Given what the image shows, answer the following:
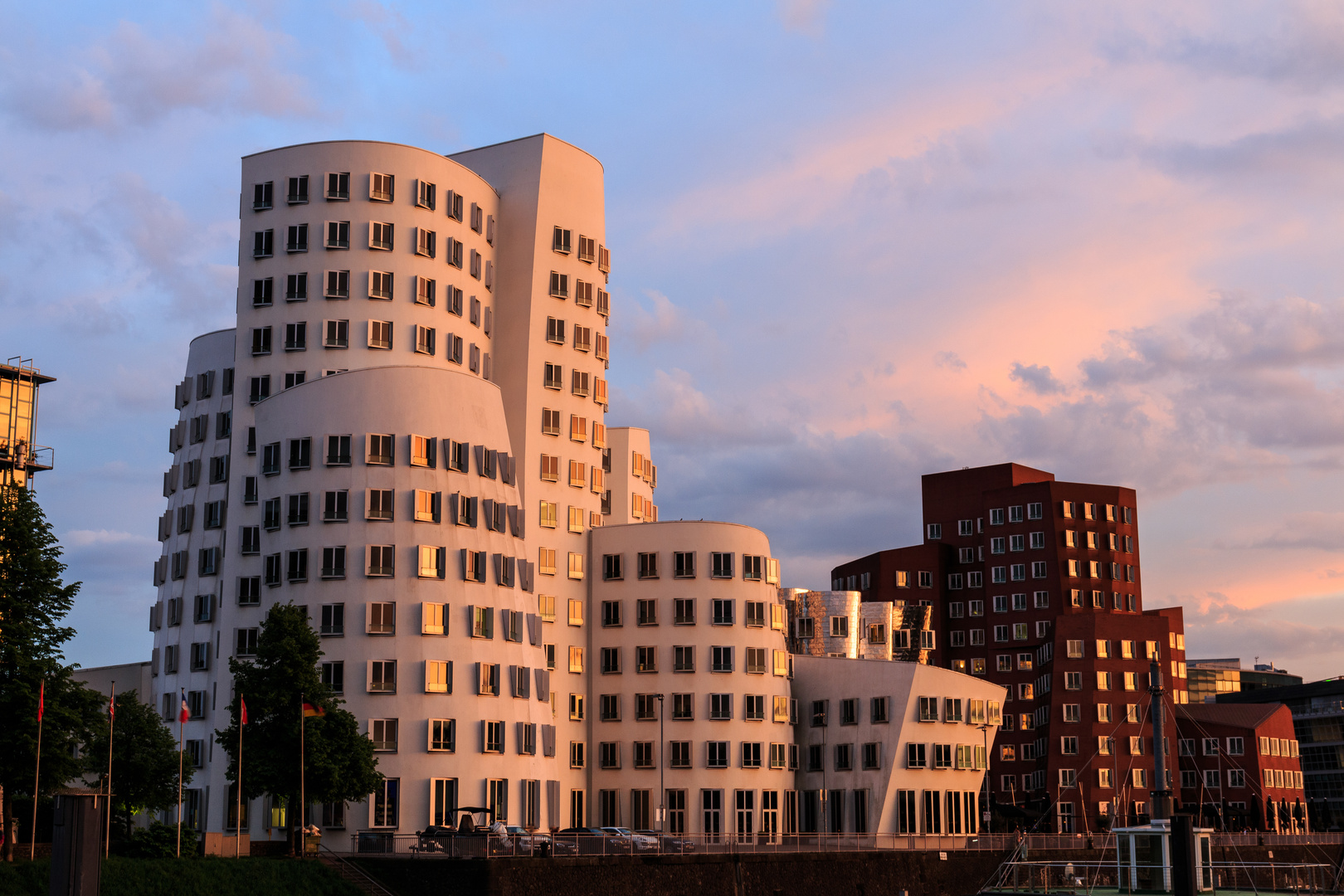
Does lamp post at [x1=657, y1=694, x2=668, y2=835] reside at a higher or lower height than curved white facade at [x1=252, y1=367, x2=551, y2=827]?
lower

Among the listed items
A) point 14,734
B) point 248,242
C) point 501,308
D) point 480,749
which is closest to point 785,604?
Answer: point 501,308

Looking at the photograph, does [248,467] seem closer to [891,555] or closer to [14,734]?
[14,734]

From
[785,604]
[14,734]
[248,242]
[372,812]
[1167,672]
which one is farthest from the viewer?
[1167,672]

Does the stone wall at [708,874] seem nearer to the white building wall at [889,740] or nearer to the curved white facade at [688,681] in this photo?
the white building wall at [889,740]

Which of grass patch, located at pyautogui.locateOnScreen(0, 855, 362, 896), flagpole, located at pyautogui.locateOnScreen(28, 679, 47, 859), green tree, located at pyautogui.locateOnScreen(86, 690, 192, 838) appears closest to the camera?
grass patch, located at pyautogui.locateOnScreen(0, 855, 362, 896)

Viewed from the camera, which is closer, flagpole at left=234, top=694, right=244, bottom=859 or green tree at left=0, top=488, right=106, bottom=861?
green tree at left=0, top=488, right=106, bottom=861

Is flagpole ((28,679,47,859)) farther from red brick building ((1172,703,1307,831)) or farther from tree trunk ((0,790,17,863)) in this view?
red brick building ((1172,703,1307,831))

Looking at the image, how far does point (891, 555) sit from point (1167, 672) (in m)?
34.8

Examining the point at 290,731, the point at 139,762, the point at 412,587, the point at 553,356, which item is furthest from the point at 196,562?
the point at 553,356

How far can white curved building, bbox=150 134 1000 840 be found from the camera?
93562 millimetres

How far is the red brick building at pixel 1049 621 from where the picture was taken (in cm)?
15300

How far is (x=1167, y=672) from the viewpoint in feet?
567

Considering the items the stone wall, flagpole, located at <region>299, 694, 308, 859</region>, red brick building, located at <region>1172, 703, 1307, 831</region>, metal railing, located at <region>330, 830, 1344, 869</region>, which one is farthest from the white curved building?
red brick building, located at <region>1172, 703, 1307, 831</region>

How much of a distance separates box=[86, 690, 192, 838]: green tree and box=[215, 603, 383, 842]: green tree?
37.2 ft
